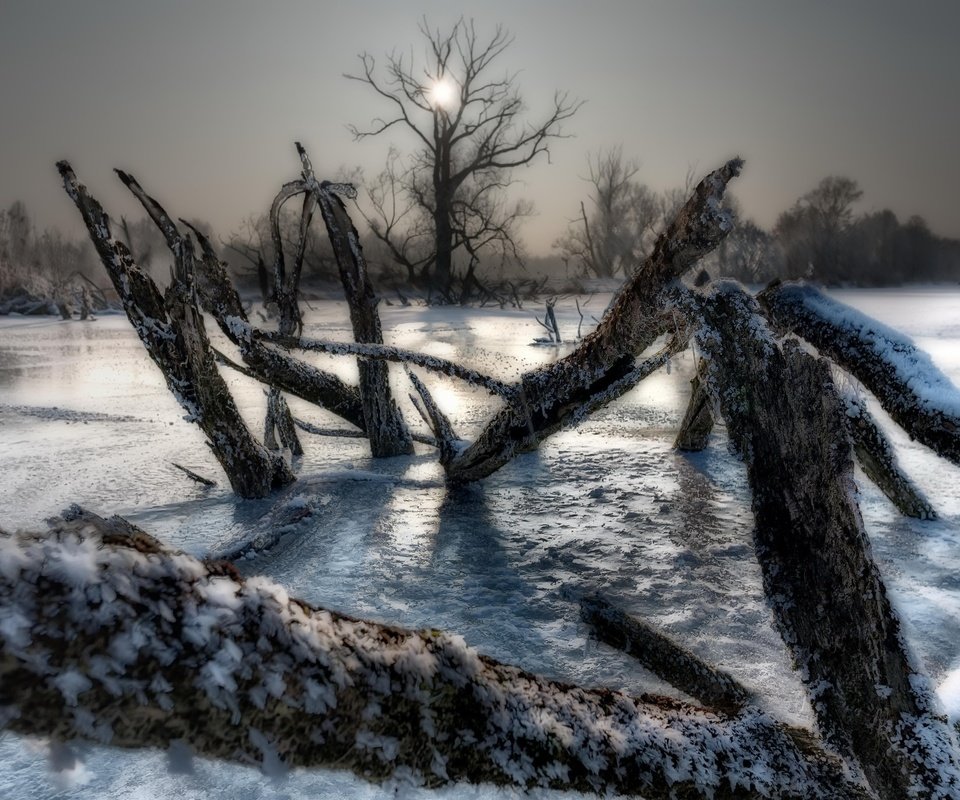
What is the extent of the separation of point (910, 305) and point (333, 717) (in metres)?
26.5

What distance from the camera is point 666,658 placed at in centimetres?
185

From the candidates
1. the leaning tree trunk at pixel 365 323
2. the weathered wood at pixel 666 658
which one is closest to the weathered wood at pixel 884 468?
the weathered wood at pixel 666 658

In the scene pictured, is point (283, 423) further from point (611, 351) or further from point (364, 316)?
point (611, 351)

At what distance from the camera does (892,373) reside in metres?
1.52

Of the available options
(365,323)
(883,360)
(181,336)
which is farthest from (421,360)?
(883,360)

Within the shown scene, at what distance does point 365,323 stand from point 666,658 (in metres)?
3.61

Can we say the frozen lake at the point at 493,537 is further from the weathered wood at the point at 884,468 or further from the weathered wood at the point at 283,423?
the weathered wood at the point at 283,423

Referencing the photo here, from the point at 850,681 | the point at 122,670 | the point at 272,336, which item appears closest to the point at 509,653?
the point at 850,681

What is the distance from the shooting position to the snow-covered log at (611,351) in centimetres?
199

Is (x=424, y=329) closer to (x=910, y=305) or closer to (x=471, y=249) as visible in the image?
(x=471, y=249)

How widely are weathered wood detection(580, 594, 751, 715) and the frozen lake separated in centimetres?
17

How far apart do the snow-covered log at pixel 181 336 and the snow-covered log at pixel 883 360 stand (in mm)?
3084

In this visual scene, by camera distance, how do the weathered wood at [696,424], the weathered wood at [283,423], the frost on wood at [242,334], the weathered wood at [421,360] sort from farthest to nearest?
the weathered wood at [283,423], the weathered wood at [696,424], the frost on wood at [242,334], the weathered wood at [421,360]

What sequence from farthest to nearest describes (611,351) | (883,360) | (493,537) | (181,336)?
(181,336) < (493,537) < (611,351) < (883,360)
